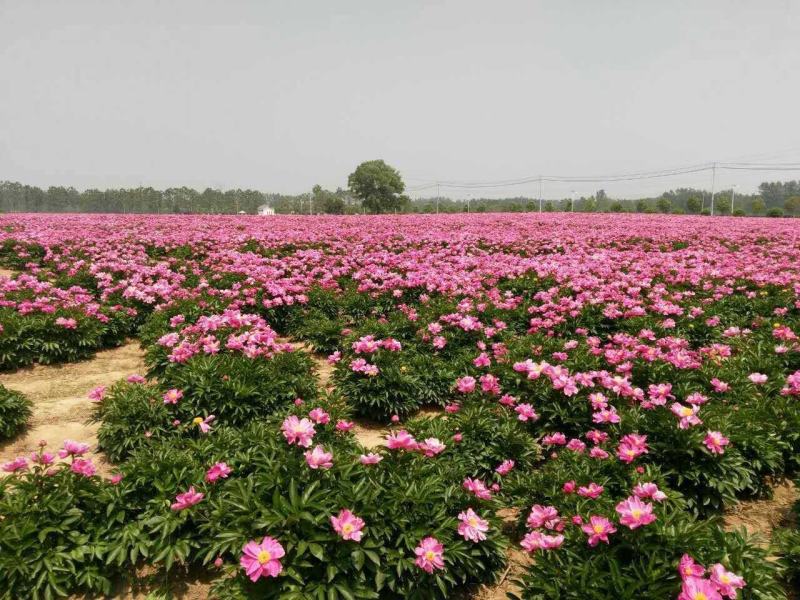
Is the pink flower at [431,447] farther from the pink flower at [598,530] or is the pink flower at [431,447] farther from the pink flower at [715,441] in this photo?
the pink flower at [715,441]

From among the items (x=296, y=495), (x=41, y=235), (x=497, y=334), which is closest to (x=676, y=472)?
(x=296, y=495)

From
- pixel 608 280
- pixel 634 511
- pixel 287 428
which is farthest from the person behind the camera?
pixel 608 280

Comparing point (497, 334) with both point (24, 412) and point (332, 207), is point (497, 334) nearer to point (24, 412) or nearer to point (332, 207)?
point (24, 412)

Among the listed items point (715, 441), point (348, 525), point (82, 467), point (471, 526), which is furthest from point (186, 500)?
point (715, 441)

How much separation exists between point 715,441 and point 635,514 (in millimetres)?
1461

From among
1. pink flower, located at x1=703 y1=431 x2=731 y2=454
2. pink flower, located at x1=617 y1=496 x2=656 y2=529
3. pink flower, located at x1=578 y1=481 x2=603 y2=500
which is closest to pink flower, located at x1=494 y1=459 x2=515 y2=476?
pink flower, located at x1=578 y1=481 x2=603 y2=500

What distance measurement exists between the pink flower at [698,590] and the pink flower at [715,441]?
1.61 m

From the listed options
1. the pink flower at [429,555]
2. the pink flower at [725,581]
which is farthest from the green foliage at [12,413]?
the pink flower at [725,581]

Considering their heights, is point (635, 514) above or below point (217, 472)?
above

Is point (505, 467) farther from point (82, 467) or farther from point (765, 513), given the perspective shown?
point (82, 467)

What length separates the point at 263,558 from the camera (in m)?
2.39

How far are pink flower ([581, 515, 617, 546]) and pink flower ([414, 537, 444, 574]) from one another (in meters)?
0.85

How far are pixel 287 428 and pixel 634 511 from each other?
2149mm

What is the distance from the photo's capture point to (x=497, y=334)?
23.7 ft
